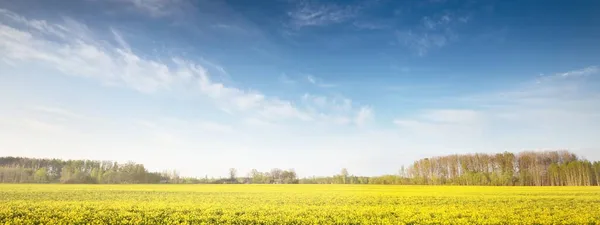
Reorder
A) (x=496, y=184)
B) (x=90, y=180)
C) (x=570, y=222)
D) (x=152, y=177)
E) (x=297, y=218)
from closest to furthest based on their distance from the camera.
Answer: (x=570, y=222) → (x=297, y=218) → (x=496, y=184) → (x=90, y=180) → (x=152, y=177)

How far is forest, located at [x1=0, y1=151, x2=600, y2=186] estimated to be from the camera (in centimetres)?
12588

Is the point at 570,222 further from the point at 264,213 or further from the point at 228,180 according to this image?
the point at 228,180

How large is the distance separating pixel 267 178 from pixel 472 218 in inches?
6714

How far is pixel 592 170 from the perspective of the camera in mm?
126625

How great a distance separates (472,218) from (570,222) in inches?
252

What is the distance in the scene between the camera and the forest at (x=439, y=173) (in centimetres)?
12588

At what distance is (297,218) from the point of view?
26.8 m

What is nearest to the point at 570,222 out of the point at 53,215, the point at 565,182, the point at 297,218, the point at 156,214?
the point at 297,218

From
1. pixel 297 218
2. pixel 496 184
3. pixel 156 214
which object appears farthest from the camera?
pixel 496 184

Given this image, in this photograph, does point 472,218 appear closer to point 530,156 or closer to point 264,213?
point 264,213

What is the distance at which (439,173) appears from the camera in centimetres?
15738

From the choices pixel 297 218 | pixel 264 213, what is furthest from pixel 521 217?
pixel 264 213

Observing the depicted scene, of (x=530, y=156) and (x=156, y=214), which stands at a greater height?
(x=530, y=156)

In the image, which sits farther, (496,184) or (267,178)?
(267,178)
